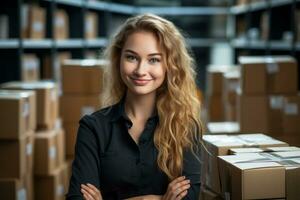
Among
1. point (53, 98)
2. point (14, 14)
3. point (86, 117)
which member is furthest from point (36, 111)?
point (86, 117)

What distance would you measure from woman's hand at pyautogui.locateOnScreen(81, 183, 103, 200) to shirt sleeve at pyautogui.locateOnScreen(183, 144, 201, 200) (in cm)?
32

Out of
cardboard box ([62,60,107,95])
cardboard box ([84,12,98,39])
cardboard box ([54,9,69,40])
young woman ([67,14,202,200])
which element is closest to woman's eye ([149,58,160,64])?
young woman ([67,14,202,200])

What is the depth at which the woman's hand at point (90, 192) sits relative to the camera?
6.01ft

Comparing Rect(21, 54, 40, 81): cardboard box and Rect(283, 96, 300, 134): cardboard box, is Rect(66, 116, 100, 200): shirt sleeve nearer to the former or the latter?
Rect(283, 96, 300, 134): cardboard box

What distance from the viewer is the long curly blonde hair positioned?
1.92 meters

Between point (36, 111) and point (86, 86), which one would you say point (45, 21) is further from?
point (36, 111)

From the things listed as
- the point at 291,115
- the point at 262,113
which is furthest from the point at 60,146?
the point at 291,115

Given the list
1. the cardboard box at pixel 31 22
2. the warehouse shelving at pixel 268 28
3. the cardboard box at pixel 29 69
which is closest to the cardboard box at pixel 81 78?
the cardboard box at pixel 29 69

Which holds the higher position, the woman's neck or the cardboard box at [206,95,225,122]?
the woman's neck

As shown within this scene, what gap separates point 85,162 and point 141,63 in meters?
0.40

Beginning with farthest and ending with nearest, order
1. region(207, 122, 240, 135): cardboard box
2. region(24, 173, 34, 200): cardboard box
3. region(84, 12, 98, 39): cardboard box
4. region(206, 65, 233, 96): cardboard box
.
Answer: region(84, 12, 98, 39): cardboard box, region(206, 65, 233, 96): cardboard box, region(207, 122, 240, 135): cardboard box, region(24, 173, 34, 200): cardboard box

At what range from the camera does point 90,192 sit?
184 centimetres

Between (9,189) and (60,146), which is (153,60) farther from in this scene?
(60,146)

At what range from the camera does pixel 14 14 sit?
4.07 m
